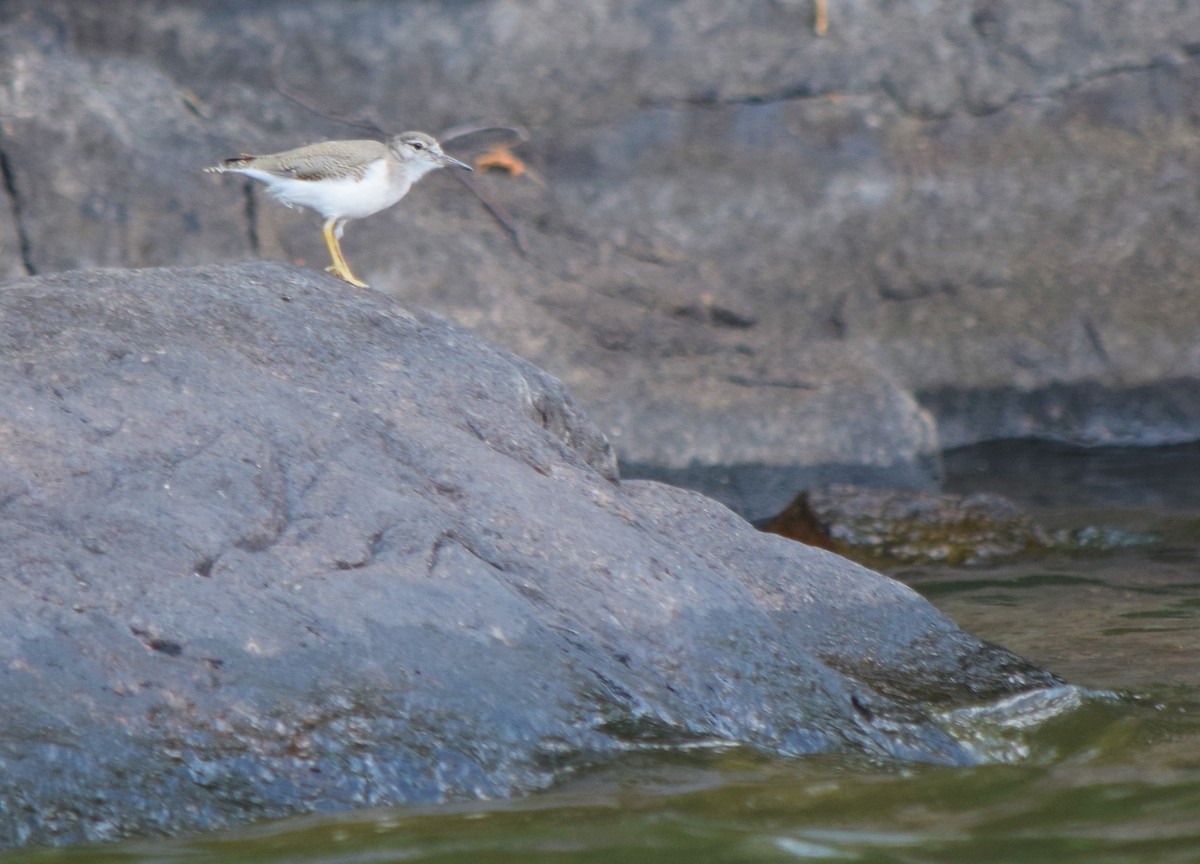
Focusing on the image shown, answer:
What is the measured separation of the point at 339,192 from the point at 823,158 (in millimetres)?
3844

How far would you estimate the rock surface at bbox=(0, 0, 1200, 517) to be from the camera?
8.40 m

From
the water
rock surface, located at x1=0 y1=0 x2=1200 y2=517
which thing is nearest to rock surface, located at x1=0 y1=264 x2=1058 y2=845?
the water

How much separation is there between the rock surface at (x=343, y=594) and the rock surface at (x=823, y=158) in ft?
13.7

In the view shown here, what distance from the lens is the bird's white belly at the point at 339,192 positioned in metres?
5.71

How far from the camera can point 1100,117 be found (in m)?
8.66

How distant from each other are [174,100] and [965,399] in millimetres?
5075

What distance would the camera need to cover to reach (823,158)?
865cm

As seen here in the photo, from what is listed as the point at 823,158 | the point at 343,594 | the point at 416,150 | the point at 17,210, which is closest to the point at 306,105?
the point at 17,210

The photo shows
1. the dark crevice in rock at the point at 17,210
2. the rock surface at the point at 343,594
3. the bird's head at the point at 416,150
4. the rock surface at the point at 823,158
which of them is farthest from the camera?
the rock surface at the point at 823,158

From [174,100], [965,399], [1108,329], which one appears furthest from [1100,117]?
[174,100]

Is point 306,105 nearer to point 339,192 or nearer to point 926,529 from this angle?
point 339,192

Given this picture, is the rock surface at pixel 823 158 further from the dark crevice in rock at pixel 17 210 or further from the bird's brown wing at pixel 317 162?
the bird's brown wing at pixel 317 162

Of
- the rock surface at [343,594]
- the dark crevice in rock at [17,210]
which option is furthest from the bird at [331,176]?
the dark crevice in rock at [17,210]

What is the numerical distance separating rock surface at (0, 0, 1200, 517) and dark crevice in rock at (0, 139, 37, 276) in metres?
0.99
